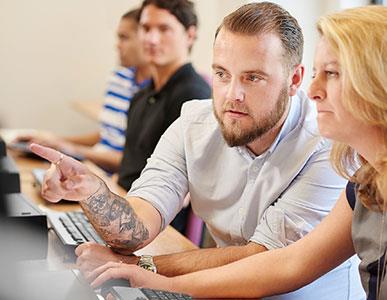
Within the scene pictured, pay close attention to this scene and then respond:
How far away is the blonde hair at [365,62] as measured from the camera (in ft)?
4.11

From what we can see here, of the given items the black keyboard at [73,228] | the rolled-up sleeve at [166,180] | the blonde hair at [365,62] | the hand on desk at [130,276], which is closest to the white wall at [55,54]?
A: the black keyboard at [73,228]

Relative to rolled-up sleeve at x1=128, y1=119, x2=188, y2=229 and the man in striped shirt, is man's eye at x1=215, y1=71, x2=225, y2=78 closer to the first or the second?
rolled-up sleeve at x1=128, y1=119, x2=188, y2=229

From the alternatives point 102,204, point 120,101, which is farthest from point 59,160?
point 120,101

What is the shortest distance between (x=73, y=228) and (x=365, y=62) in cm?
88

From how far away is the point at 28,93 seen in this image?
4.61 meters

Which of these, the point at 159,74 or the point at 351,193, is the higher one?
the point at 351,193

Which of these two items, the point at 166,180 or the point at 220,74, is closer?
the point at 220,74

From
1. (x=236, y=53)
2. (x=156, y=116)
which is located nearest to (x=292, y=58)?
(x=236, y=53)

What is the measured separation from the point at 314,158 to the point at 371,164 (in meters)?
0.34

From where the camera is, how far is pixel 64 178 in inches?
60.2

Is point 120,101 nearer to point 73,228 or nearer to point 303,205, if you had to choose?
point 73,228

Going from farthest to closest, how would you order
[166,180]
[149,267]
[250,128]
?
[166,180]
[250,128]
[149,267]

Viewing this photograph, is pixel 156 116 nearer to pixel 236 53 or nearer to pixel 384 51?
pixel 236 53

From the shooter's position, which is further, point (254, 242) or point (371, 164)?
point (254, 242)
